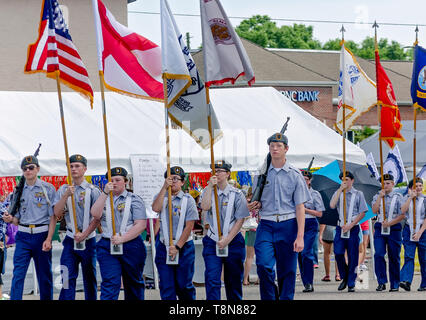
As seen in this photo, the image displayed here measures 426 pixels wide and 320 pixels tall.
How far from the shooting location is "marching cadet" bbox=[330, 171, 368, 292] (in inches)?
549

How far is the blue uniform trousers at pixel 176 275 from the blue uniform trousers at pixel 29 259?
1841 mm

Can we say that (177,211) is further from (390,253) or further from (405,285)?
(405,285)

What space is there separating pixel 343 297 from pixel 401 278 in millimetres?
1502

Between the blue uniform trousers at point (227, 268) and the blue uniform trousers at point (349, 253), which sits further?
the blue uniform trousers at point (349, 253)

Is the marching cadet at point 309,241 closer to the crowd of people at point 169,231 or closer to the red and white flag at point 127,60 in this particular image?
the crowd of people at point 169,231

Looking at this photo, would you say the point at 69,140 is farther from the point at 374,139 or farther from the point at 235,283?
the point at 374,139

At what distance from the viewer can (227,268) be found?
34.2 ft

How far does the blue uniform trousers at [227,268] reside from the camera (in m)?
10.2

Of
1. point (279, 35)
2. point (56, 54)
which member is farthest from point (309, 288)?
point (279, 35)

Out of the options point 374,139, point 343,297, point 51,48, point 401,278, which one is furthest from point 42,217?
point 374,139

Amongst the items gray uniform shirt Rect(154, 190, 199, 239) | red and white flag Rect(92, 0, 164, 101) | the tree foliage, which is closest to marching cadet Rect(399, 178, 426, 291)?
gray uniform shirt Rect(154, 190, 199, 239)

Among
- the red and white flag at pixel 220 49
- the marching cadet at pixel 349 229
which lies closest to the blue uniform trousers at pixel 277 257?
the red and white flag at pixel 220 49

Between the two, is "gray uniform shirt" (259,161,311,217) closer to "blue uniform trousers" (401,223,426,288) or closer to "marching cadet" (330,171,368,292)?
"marching cadet" (330,171,368,292)

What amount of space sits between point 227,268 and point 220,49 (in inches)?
108
